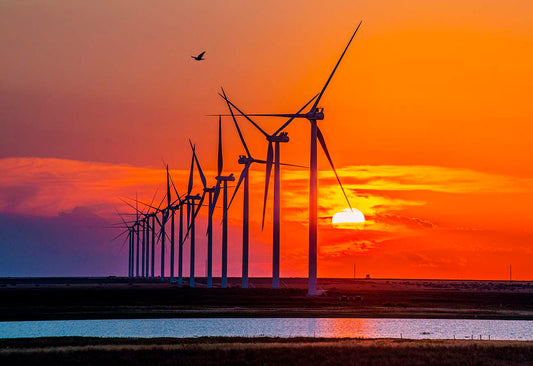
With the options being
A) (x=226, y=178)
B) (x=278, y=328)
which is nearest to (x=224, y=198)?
(x=226, y=178)

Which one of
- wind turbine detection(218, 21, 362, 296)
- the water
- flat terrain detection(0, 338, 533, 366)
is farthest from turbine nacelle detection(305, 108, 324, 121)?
flat terrain detection(0, 338, 533, 366)

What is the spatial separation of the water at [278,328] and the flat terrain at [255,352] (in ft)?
32.8

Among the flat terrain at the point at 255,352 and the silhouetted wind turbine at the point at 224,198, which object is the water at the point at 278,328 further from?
the silhouetted wind turbine at the point at 224,198

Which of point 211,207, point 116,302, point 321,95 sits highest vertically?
point 321,95

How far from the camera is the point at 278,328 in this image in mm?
78000

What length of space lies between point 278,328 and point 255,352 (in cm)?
2538

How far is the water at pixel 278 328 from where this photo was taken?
71.6 metres

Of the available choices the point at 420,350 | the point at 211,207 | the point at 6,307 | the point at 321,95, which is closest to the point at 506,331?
the point at 420,350

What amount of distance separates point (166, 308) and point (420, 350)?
5195 cm

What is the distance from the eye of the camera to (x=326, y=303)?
365 ft

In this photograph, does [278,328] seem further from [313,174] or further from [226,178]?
[226,178]

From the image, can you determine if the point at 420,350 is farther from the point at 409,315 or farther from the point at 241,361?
the point at 409,315

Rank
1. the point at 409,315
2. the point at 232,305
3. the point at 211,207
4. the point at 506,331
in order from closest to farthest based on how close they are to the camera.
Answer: the point at 506,331 → the point at 409,315 → the point at 232,305 → the point at 211,207

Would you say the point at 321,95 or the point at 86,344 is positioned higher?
the point at 321,95
